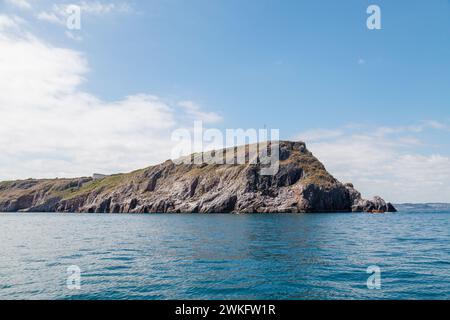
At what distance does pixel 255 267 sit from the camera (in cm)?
2934

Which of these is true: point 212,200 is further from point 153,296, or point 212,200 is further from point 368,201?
point 153,296

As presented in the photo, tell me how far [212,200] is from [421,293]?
17558 centimetres

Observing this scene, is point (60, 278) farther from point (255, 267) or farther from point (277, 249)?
point (277, 249)

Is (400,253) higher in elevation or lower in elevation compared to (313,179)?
lower

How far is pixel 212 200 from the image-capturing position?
195 metres

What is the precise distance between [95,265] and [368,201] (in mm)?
188205

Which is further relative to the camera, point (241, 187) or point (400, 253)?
point (241, 187)

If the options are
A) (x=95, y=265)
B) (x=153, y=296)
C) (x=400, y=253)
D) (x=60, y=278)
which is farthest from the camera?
(x=400, y=253)

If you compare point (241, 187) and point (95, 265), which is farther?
point (241, 187)
